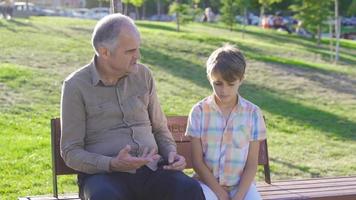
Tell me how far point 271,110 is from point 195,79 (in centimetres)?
263

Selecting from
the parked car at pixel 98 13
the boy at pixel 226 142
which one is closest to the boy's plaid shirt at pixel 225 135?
the boy at pixel 226 142

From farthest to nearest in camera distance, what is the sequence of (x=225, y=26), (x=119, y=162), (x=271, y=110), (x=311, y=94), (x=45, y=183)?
(x=225, y=26), (x=311, y=94), (x=271, y=110), (x=45, y=183), (x=119, y=162)

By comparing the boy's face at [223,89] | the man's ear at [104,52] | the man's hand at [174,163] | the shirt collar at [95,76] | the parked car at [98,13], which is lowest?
the parked car at [98,13]

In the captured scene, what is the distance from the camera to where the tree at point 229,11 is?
33.7 meters

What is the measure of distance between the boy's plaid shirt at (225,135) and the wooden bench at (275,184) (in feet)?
1.55

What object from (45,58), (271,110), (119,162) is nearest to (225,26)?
(45,58)

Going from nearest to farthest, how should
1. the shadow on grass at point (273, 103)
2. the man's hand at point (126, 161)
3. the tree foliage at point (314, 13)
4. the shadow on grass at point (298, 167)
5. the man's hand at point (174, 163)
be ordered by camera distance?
the man's hand at point (126, 161) < the man's hand at point (174, 163) < the shadow on grass at point (298, 167) < the shadow on grass at point (273, 103) < the tree foliage at point (314, 13)

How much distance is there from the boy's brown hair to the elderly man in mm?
474

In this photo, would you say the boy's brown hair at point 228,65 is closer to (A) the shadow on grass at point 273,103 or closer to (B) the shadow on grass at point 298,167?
(B) the shadow on grass at point 298,167

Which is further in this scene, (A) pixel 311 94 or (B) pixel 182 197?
(A) pixel 311 94

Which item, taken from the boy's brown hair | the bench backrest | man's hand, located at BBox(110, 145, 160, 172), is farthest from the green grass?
the boy's brown hair

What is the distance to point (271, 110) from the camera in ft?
37.6

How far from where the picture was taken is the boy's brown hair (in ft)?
14.1

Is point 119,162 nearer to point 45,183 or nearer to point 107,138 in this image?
point 107,138
